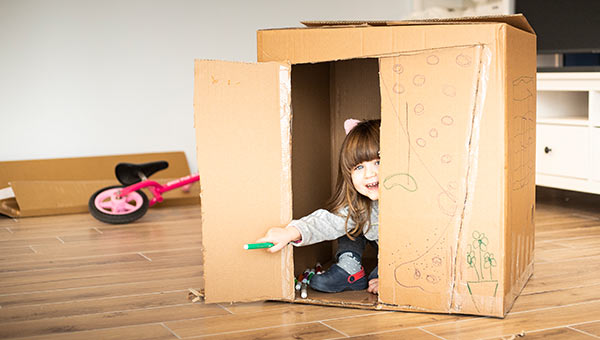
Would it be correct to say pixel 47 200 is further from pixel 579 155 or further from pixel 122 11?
pixel 579 155

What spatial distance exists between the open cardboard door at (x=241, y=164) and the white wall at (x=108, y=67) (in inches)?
75.3

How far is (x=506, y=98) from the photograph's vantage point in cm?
124

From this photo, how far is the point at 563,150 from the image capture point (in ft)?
8.32

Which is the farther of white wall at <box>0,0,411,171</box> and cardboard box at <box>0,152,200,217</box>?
white wall at <box>0,0,411,171</box>

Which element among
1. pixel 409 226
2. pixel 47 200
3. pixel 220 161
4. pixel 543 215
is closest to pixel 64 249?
pixel 47 200

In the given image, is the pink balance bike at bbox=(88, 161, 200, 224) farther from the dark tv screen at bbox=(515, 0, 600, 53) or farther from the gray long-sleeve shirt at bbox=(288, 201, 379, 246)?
the dark tv screen at bbox=(515, 0, 600, 53)

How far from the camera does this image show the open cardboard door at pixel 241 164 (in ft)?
4.46

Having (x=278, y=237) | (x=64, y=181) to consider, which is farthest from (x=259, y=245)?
(x=64, y=181)

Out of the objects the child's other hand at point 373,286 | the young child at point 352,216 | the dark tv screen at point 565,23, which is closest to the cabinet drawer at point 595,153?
the dark tv screen at point 565,23

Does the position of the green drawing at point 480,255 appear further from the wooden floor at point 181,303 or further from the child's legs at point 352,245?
the child's legs at point 352,245

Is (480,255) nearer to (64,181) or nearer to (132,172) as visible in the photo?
(132,172)

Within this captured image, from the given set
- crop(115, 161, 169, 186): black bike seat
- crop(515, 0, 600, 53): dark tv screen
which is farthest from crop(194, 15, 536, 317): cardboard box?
crop(515, 0, 600, 53): dark tv screen

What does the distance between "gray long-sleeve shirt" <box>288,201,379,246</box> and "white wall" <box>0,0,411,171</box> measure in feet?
6.01

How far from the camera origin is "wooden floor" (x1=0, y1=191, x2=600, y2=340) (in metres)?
1.26
